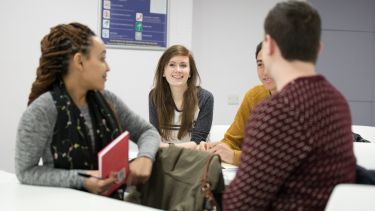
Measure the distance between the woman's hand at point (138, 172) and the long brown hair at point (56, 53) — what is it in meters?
0.44

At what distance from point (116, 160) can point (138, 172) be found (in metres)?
0.15

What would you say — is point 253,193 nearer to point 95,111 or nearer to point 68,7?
point 95,111

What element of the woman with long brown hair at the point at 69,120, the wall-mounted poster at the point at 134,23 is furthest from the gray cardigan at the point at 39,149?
the wall-mounted poster at the point at 134,23

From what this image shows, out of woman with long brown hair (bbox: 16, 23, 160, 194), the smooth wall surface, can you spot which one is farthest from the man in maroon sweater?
the smooth wall surface

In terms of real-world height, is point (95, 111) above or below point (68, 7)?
below

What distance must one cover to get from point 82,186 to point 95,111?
33 cm

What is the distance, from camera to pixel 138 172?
1.78 metres

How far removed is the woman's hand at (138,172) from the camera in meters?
1.78

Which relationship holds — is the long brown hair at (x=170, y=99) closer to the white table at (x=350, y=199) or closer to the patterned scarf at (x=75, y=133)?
the patterned scarf at (x=75, y=133)

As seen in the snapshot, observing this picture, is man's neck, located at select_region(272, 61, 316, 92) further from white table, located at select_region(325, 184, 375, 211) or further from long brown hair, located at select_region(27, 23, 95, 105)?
long brown hair, located at select_region(27, 23, 95, 105)

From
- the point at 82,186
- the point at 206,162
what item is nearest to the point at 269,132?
the point at 206,162

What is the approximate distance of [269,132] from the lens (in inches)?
54.0

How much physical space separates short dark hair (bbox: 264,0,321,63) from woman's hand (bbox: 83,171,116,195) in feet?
2.39

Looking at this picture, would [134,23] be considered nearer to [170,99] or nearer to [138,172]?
[170,99]
